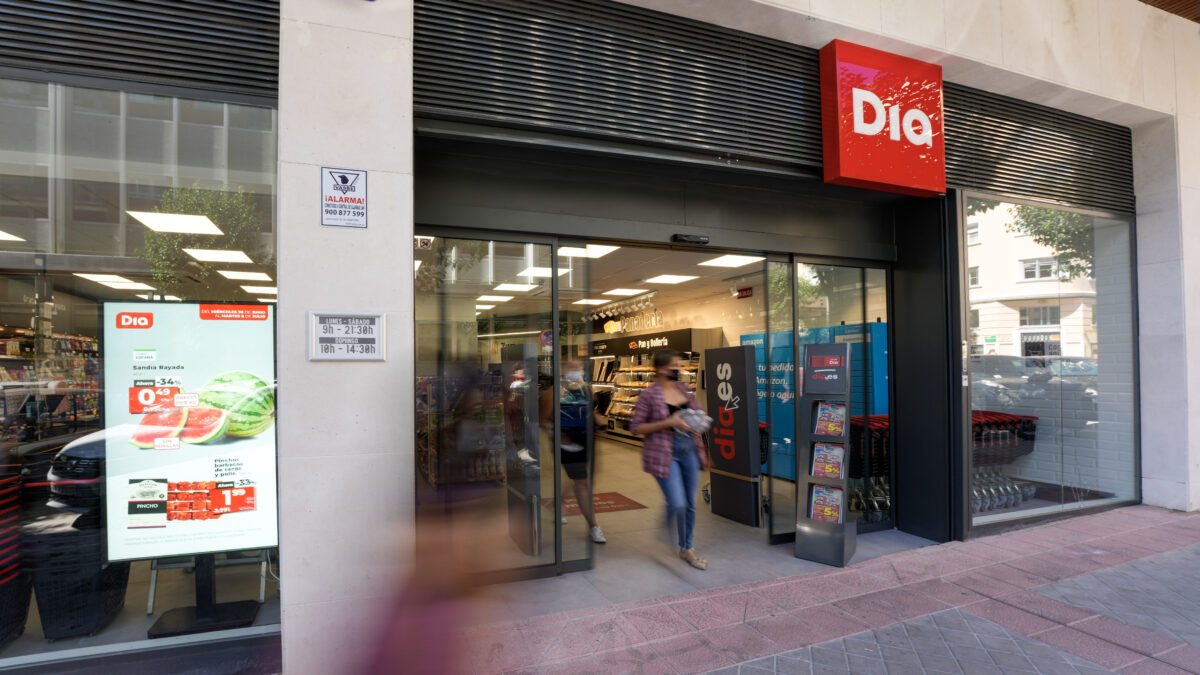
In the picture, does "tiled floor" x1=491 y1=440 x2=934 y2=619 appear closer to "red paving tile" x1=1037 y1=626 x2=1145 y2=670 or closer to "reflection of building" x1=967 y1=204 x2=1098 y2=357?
"red paving tile" x1=1037 y1=626 x2=1145 y2=670

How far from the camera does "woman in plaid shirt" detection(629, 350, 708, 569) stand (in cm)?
438

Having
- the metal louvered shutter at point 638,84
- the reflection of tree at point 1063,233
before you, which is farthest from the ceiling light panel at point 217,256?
the reflection of tree at point 1063,233

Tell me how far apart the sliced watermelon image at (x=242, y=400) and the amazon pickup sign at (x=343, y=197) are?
1.09 metres

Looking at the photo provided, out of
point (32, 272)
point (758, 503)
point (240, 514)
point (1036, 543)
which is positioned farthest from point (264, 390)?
point (1036, 543)

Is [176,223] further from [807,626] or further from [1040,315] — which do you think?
[1040,315]

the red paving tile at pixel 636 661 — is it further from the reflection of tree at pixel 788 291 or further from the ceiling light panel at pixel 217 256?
the reflection of tree at pixel 788 291

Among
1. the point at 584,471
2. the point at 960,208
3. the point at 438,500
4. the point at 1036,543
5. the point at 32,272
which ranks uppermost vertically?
the point at 960,208

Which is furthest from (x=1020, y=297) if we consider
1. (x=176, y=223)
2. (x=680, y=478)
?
(x=176, y=223)

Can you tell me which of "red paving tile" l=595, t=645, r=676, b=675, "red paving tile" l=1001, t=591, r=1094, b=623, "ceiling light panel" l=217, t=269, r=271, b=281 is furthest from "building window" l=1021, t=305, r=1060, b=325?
"ceiling light panel" l=217, t=269, r=271, b=281

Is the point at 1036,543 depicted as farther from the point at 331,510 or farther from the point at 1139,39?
the point at 331,510

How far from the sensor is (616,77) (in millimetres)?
4125

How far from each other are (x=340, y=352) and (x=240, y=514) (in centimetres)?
120

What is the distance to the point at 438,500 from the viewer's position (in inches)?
76.9

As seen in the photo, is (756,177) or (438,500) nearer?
(438,500)
